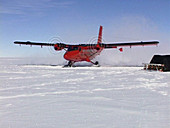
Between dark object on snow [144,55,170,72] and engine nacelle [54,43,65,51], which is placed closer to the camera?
dark object on snow [144,55,170,72]

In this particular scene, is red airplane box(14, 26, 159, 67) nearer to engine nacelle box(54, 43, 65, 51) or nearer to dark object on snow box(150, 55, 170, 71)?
engine nacelle box(54, 43, 65, 51)

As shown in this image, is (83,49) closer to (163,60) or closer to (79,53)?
(79,53)

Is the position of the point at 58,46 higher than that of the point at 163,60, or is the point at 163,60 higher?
the point at 58,46

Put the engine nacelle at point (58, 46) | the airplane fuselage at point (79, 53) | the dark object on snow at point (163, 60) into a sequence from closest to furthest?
the dark object on snow at point (163, 60)
the airplane fuselage at point (79, 53)
the engine nacelle at point (58, 46)

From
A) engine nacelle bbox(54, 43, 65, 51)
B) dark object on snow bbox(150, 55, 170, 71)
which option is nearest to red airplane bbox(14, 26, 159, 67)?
engine nacelle bbox(54, 43, 65, 51)

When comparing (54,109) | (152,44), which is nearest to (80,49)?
(152,44)

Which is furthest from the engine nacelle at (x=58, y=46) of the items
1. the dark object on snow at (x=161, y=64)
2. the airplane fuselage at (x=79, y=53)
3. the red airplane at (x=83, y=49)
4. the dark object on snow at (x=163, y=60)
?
the dark object on snow at (x=163, y=60)

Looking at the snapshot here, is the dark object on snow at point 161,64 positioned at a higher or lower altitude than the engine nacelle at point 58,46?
lower

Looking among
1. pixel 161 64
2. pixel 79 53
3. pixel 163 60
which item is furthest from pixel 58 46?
pixel 163 60

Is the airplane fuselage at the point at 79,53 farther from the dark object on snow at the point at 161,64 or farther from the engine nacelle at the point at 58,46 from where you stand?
the dark object on snow at the point at 161,64

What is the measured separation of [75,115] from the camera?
3592 mm

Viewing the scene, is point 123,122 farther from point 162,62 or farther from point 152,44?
point 152,44

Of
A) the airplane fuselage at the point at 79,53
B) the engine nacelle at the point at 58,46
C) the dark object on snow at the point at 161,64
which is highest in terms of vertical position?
the engine nacelle at the point at 58,46

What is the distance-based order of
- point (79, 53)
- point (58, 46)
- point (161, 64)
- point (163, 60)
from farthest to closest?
point (58, 46)
point (79, 53)
point (163, 60)
point (161, 64)
